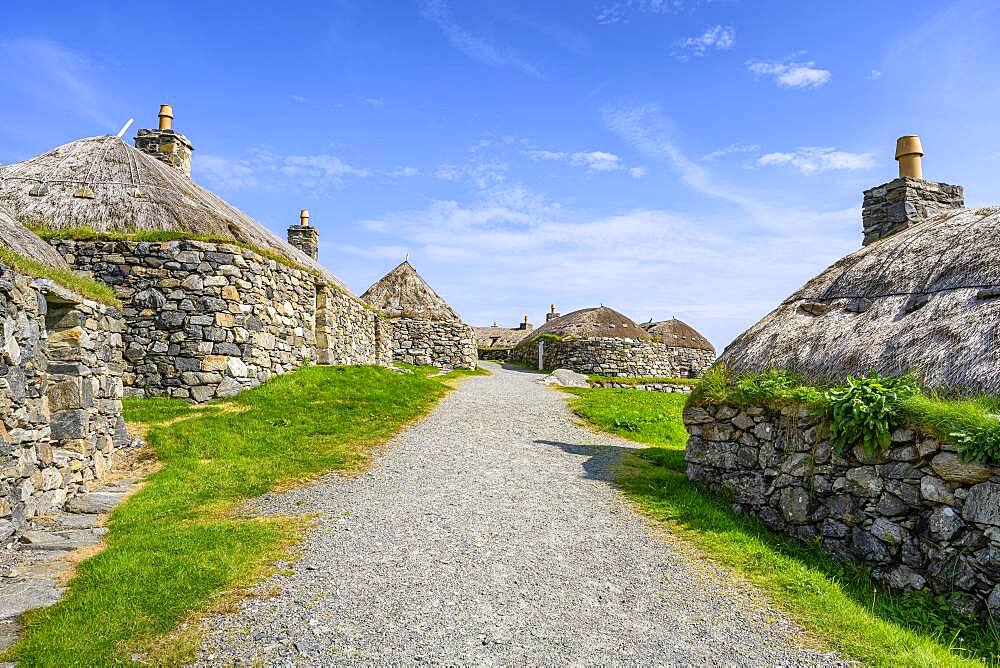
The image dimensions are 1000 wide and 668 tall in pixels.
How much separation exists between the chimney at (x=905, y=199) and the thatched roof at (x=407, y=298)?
850 inches

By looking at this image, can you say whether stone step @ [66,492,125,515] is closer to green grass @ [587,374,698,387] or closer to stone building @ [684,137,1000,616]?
stone building @ [684,137,1000,616]

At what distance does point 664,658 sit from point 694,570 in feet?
5.89

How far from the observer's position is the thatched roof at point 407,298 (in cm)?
3064

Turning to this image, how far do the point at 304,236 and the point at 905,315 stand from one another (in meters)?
22.5

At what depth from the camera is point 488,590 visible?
5875 mm

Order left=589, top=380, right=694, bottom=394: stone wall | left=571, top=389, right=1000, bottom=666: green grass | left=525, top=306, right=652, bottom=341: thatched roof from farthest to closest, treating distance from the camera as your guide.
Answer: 1. left=525, top=306, right=652, bottom=341: thatched roof
2. left=589, top=380, right=694, bottom=394: stone wall
3. left=571, top=389, right=1000, bottom=666: green grass

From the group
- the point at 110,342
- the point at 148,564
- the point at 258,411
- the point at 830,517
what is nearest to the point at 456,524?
the point at 148,564

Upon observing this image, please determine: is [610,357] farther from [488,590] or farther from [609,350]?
[488,590]

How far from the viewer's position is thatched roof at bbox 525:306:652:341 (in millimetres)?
35625

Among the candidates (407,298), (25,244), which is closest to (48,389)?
(25,244)

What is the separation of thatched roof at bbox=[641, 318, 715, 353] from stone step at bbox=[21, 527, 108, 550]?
34995mm

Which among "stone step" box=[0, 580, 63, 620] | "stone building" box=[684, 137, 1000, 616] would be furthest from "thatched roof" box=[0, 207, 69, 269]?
"stone building" box=[684, 137, 1000, 616]

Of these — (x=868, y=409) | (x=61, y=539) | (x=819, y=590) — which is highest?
(x=868, y=409)

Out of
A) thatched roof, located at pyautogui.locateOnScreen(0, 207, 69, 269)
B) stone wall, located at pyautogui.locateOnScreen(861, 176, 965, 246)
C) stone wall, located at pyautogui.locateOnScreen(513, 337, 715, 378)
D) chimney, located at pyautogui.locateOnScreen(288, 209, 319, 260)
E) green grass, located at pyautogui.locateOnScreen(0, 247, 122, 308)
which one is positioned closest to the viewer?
green grass, located at pyautogui.locateOnScreen(0, 247, 122, 308)
